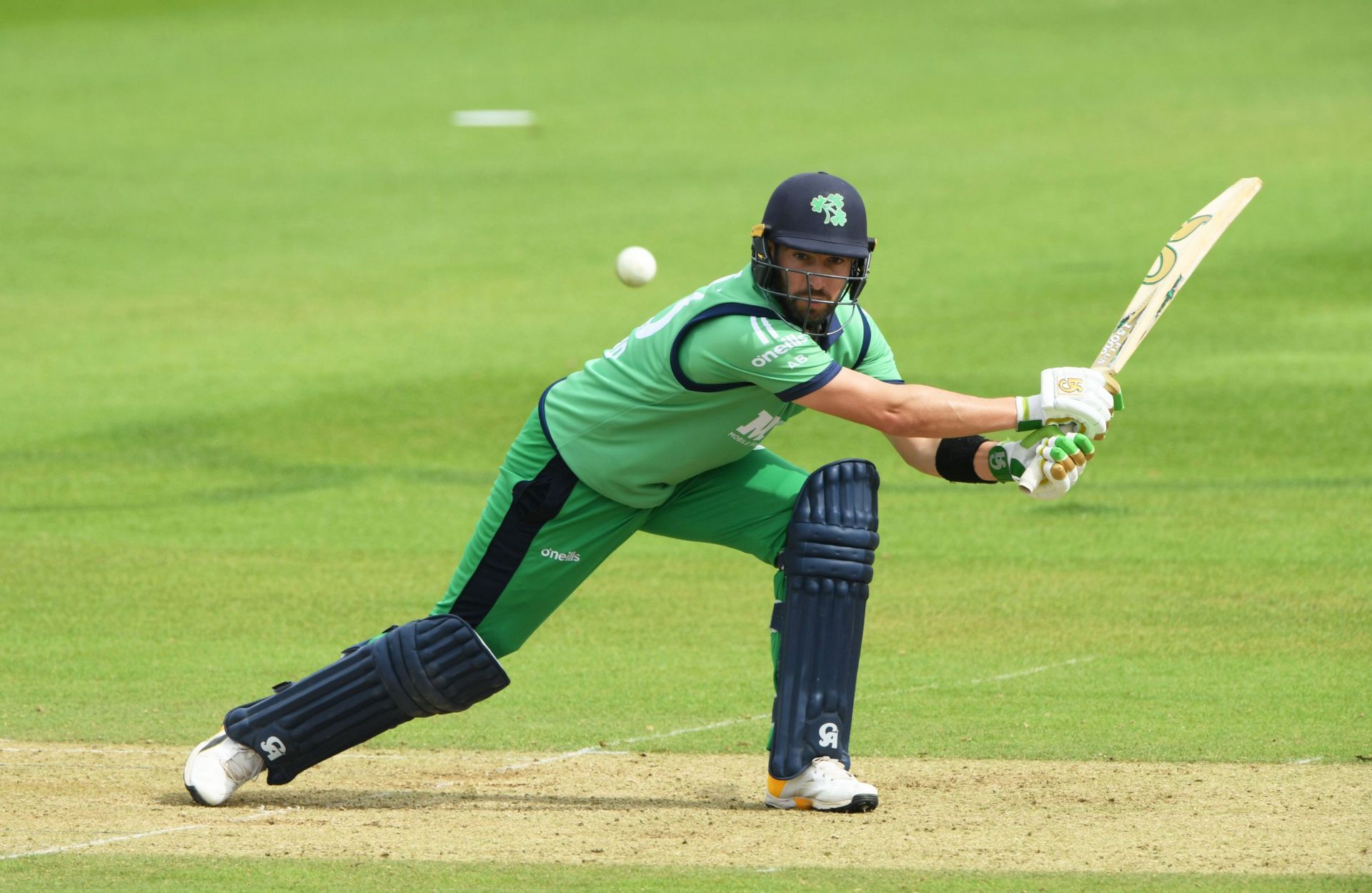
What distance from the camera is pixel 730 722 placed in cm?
705

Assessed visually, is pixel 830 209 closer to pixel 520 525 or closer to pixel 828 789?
pixel 520 525

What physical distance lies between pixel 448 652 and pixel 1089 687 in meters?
2.90

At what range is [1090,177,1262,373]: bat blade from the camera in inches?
245

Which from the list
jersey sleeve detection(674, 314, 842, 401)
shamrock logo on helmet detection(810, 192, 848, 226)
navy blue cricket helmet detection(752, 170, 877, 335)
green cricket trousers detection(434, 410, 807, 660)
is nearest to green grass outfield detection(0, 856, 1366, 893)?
green cricket trousers detection(434, 410, 807, 660)

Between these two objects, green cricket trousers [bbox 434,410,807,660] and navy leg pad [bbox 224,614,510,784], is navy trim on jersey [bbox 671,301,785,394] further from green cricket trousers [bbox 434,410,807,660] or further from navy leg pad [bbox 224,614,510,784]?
navy leg pad [bbox 224,614,510,784]

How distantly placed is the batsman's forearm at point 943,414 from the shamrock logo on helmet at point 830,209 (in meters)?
0.56

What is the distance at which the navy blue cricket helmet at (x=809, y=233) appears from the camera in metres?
5.58

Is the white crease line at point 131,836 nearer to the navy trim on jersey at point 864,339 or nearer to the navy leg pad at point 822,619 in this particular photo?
the navy leg pad at point 822,619

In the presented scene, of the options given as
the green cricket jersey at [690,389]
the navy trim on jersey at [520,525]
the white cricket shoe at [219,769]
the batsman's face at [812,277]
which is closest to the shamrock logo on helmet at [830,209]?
the batsman's face at [812,277]

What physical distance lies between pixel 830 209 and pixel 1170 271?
1.51 metres

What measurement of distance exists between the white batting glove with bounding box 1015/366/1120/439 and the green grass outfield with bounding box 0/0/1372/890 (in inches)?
56.1

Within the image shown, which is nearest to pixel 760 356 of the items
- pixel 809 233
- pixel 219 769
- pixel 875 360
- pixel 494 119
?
pixel 809 233

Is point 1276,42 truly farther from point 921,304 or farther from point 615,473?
point 615,473

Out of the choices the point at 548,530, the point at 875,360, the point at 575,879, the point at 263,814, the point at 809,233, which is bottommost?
the point at 263,814
